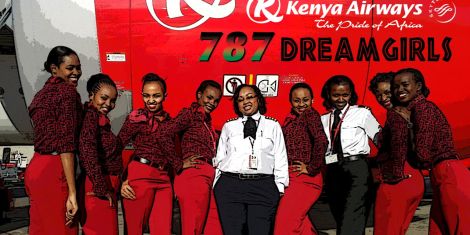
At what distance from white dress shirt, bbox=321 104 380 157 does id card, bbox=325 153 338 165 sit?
60 mm

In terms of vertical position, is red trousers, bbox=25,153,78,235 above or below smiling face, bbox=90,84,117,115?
below

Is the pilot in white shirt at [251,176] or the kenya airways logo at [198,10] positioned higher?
the kenya airways logo at [198,10]

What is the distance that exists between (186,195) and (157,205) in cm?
43

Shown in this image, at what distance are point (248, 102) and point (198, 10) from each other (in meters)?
1.54

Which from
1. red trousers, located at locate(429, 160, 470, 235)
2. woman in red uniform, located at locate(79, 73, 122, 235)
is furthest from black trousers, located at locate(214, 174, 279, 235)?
red trousers, located at locate(429, 160, 470, 235)

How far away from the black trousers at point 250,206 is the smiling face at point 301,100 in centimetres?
127

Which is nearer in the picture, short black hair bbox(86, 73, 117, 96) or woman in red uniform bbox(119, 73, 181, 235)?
woman in red uniform bbox(119, 73, 181, 235)

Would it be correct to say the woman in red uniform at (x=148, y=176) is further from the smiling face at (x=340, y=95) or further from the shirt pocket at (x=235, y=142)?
the smiling face at (x=340, y=95)

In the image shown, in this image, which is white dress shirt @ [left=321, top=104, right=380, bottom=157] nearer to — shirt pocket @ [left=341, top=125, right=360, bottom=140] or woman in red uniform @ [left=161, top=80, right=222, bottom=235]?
shirt pocket @ [left=341, top=125, right=360, bottom=140]

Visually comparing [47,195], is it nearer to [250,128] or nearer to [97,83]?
[97,83]

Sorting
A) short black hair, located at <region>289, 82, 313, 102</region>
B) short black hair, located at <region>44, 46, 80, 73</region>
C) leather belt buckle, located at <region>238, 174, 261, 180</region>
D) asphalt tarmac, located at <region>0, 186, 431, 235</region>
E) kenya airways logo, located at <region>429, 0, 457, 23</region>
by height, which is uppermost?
kenya airways logo, located at <region>429, 0, 457, 23</region>

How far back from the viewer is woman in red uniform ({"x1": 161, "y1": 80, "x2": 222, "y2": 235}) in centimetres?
637

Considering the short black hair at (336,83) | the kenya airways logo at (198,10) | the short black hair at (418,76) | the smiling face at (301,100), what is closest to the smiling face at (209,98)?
the kenya airways logo at (198,10)

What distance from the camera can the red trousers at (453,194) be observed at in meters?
5.73
